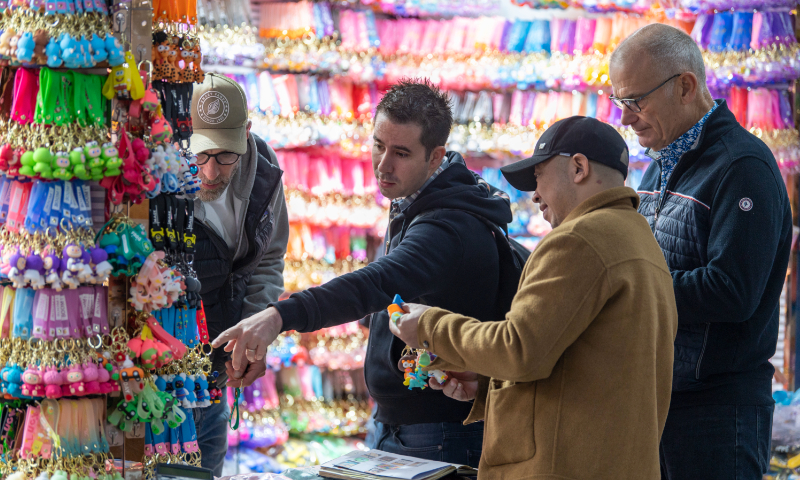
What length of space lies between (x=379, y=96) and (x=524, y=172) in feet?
10.4

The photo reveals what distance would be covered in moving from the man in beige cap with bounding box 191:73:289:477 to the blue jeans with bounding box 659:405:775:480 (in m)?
1.38

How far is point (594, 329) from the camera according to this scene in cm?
147

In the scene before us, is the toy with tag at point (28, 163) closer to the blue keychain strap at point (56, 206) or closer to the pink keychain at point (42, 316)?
the blue keychain strap at point (56, 206)

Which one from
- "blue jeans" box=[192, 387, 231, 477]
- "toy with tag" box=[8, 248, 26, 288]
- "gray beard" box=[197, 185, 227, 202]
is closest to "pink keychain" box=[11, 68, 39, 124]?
"toy with tag" box=[8, 248, 26, 288]

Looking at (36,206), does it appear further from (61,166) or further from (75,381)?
(75,381)

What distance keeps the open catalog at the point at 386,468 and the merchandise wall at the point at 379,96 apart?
247cm

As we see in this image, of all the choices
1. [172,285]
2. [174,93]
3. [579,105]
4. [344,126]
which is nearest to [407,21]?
[344,126]

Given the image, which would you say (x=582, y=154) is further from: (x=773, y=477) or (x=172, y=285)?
(x=773, y=477)

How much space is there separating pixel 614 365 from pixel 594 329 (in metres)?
0.08

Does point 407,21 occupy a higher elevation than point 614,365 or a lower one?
higher

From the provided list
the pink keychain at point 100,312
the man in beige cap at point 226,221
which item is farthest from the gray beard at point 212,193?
the pink keychain at point 100,312

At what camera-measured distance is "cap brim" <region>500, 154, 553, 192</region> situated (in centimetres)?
165

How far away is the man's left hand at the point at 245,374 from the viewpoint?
1.92 metres

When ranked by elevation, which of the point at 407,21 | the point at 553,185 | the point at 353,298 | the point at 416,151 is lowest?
the point at 353,298
